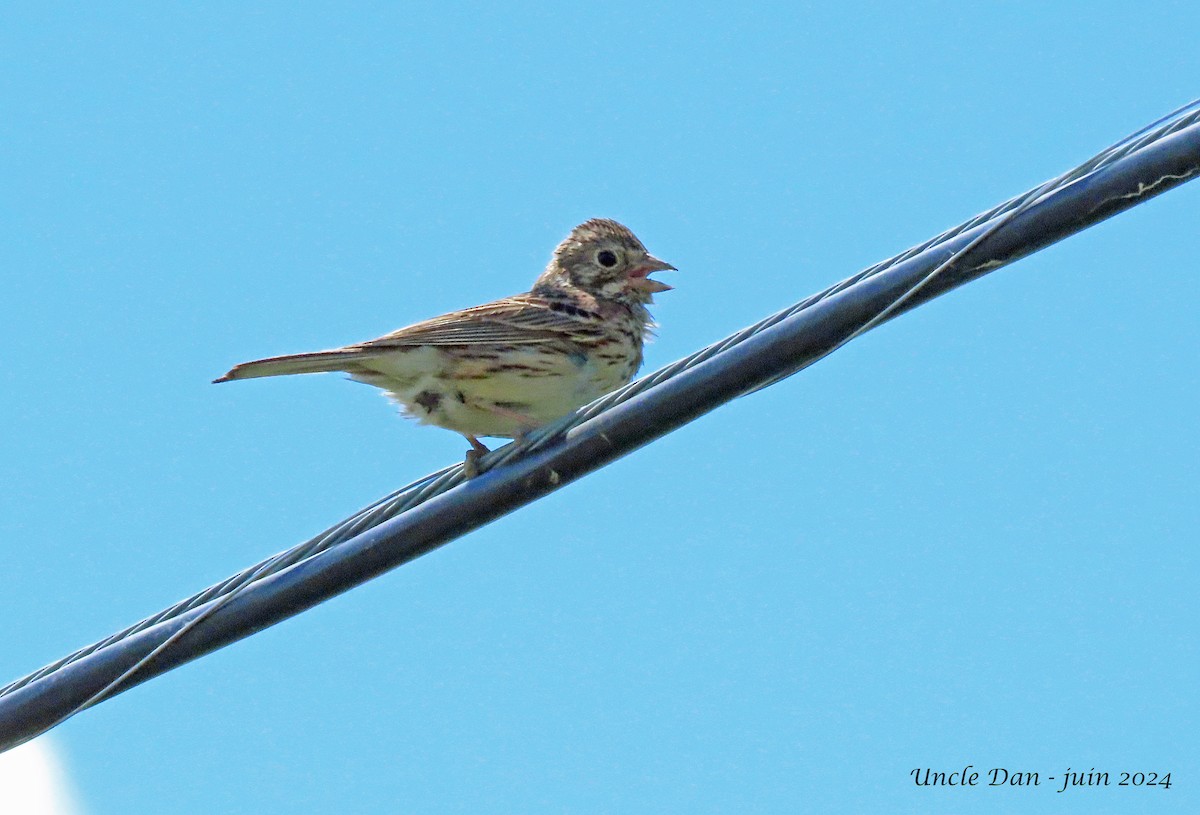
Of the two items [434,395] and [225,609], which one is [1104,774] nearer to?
[434,395]

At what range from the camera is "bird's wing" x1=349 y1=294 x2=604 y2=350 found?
875 centimetres

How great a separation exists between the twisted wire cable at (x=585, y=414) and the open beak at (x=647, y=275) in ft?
12.6

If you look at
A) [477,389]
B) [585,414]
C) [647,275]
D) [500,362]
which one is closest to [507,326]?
[500,362]

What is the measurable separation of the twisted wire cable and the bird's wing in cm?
232

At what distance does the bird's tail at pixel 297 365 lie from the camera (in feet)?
24.5

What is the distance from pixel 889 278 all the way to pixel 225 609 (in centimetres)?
254

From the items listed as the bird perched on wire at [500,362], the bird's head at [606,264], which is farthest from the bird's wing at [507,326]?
the bird's head at [606,264]

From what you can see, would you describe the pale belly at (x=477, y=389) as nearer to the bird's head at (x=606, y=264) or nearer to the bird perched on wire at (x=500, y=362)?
the bird perched on wire at (x=500, y=362)

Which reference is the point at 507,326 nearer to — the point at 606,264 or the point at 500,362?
the point at 500,362

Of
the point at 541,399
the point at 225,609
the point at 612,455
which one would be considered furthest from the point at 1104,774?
the point at 225,609

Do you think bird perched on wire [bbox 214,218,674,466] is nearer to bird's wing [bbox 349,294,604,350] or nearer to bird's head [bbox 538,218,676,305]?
bird's wing [bbox 349,294,604,350]

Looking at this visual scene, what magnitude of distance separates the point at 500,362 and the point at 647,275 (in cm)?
185

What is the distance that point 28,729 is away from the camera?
5.94 metres

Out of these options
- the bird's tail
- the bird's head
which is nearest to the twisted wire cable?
the bird's tail
